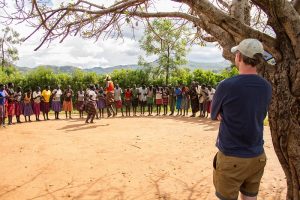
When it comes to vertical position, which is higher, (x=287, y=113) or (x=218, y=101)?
(x=218, y=101)

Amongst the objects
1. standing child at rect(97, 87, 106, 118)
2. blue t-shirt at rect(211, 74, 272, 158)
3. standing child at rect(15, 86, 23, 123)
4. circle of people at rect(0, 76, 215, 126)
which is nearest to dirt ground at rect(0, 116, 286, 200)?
blue t-shirt at rect(211, 74, 272, 158)

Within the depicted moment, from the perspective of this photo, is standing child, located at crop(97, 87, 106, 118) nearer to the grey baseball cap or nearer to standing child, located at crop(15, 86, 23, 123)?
standing child, located at crop(15, 86, 23, 123)

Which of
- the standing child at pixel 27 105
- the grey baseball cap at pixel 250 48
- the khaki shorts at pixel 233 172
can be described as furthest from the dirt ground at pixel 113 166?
the standing child at pixel 27 105

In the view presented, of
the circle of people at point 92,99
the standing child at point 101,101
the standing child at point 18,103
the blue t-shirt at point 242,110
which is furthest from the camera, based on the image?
the standing child at point 101,101

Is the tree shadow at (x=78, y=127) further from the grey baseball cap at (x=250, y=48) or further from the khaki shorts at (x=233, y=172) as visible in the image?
the grey baseball cap at (x=250, y=48)

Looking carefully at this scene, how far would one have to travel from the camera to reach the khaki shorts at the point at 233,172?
2744 millimetres

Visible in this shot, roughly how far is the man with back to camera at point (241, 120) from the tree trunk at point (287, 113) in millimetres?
927

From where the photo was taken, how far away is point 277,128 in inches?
147

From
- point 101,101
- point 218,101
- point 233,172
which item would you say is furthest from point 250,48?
point 101,101

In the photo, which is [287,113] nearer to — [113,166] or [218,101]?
[218,101]

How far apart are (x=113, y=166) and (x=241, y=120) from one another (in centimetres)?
470

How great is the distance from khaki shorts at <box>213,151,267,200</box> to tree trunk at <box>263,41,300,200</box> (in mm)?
930

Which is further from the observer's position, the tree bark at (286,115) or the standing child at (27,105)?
the standing child at (27,105)

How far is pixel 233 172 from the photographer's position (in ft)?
9.04
